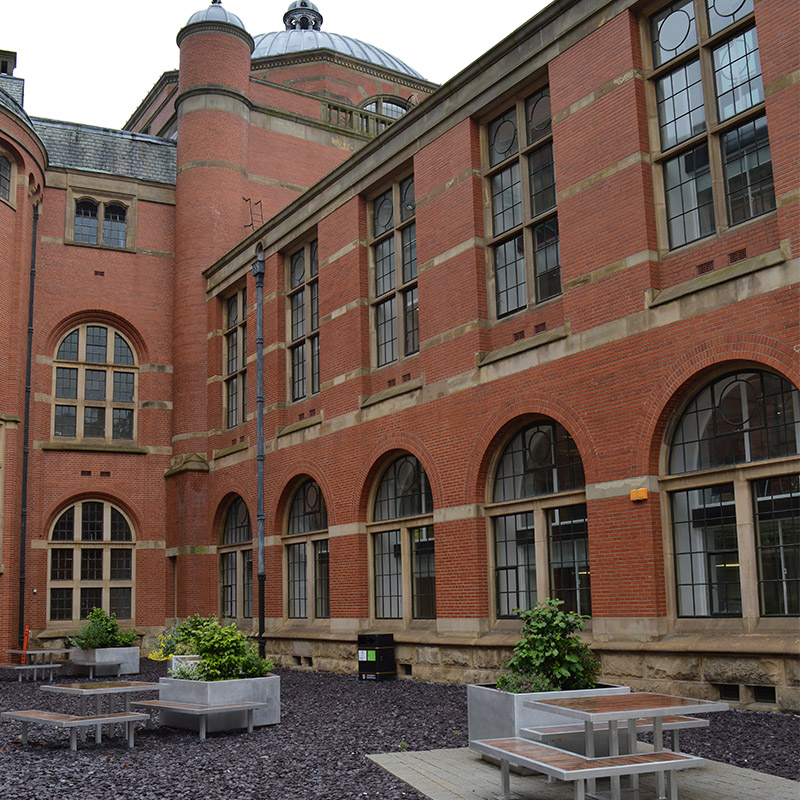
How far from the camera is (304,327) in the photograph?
24484 millimetres

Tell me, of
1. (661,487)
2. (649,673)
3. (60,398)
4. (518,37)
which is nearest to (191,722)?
(649,673)

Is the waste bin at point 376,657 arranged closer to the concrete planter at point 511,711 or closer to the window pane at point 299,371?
the window pane at point 299,371

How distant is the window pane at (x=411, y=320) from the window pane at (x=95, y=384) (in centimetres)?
1313

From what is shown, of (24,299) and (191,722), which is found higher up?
(24,299)

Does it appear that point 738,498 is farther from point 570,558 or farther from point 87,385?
point 87,385

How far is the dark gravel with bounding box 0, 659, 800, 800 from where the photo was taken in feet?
27.6

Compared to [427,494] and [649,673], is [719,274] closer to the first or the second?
[649,673]

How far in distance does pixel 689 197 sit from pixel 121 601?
2144 cm

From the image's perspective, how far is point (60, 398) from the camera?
28.7m

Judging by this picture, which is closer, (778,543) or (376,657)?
(778,543)

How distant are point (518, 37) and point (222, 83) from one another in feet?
51.2

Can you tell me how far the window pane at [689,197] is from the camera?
13.9 metres

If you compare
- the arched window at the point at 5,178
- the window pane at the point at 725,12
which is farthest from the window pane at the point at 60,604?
the window pane at the point at 725,12

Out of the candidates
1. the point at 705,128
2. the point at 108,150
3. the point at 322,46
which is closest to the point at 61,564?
the point at 108,150
